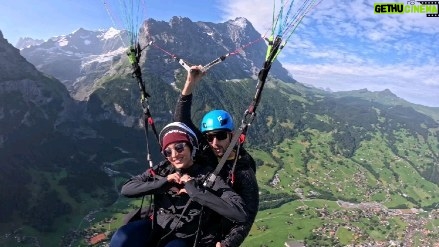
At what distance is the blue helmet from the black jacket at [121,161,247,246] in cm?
126

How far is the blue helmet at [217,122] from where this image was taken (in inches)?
332

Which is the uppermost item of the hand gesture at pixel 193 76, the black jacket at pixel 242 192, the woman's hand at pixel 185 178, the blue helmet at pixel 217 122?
the hand gesture at pixel 193 76

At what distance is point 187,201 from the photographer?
6.93 meters

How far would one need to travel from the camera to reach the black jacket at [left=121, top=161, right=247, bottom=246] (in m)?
6.45

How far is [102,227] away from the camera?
5600 inches

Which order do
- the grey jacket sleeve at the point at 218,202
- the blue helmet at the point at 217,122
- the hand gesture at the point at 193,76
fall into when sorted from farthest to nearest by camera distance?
1. the hand gesture at the point at 193,76
2. the blue helmet at the point at 217,122
3. the grey jacket sleeve at the point at 218,202

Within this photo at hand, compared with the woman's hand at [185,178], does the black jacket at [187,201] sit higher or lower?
lower

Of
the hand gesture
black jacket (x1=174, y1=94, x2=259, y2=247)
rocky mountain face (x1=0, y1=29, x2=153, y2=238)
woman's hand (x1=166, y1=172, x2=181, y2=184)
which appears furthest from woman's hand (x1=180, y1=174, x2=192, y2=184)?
rocky mountain face (x1=0, y1=29, x2=153, y2=238)

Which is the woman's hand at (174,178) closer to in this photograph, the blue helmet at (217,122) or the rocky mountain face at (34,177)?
the blue helmet at (217,122)

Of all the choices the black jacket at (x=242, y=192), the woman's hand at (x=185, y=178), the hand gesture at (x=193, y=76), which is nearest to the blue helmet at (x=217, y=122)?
the black jacket at (x=242, y=192)

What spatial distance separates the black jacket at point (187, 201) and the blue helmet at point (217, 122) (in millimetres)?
1264

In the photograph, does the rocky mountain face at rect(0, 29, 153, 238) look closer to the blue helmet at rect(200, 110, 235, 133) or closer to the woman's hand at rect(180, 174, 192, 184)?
the blue helmet at rect(200, 110, 235, 133)

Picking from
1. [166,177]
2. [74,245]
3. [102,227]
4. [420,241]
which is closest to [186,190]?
[166,177]

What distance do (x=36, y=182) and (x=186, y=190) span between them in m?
179
